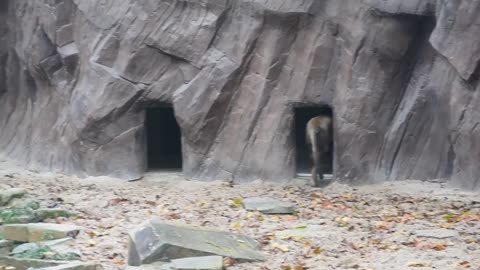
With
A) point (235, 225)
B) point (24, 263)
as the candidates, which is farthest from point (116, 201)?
point (24, 263)

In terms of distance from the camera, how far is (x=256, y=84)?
1419 cm

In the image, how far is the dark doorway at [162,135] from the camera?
17.6 meters

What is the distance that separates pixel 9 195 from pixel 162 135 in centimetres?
668

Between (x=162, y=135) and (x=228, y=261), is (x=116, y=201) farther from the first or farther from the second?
(x=162, y=135)

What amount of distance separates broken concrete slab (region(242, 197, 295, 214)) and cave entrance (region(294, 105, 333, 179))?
9.04 feet

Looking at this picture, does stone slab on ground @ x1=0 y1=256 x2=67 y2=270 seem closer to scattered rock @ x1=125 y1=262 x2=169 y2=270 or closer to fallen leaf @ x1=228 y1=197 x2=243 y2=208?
scattered rock @ x1=125 y1=262 x2=169 y2=270

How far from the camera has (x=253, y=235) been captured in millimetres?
10078

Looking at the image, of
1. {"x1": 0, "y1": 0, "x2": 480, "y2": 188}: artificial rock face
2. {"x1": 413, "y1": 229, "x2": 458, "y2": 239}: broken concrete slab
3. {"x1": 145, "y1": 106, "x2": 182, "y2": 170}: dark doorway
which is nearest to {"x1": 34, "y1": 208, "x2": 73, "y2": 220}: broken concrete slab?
{"x1": 0, "y1": 0, "x2": 480, "y2": 188}: artificial rock face

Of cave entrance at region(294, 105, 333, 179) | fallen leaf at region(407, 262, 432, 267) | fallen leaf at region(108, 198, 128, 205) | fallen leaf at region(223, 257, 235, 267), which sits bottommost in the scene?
fallen leaf at region(223, 257, 235, 267)

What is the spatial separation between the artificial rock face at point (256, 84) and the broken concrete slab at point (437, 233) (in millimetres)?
2673

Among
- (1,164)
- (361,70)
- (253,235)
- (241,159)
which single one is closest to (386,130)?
(361,70)

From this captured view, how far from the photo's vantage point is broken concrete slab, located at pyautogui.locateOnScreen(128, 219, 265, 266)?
863 cm

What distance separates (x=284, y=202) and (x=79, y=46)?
4976mm

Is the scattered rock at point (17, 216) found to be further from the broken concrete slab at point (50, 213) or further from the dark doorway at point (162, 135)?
the dark doorway at point (162, 135)
